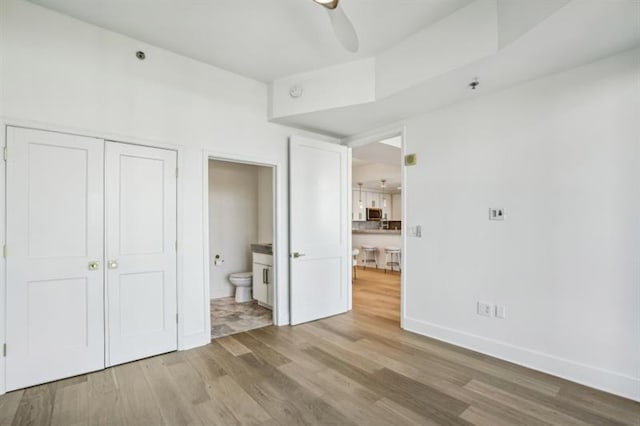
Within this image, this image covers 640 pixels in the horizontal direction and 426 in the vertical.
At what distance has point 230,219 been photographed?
513 centimetres

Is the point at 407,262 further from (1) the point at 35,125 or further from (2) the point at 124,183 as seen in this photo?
(1) the point at 35,125

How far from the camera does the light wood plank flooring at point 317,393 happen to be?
1.95 m

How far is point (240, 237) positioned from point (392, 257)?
399cm

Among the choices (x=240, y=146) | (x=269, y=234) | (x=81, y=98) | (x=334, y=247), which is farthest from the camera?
(x=269, y=234)

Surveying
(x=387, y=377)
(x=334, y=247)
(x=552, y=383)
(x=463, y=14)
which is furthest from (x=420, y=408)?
(x=463, y=14)

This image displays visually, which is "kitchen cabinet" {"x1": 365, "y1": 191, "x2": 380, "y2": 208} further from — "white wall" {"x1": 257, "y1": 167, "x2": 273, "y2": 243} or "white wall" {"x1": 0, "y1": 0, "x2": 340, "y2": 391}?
"white wall" {"x1": 0, "y1": 0, "x2": 340, "y2": 391}

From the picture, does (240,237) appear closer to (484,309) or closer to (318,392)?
(318,392)

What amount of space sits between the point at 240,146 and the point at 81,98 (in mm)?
1433

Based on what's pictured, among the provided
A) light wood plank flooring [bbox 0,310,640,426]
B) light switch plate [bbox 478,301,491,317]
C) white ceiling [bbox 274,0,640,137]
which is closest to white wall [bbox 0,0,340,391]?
light wood plank flooring [bbox 0,310,640,426]

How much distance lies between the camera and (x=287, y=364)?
2.69 meters

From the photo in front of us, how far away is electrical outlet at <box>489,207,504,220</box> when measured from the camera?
9.19 feet

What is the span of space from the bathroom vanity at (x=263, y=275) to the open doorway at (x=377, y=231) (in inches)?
51.0

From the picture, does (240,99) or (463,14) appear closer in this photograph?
(463,14)

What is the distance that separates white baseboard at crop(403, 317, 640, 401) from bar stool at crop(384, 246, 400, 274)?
4001 millimetres
